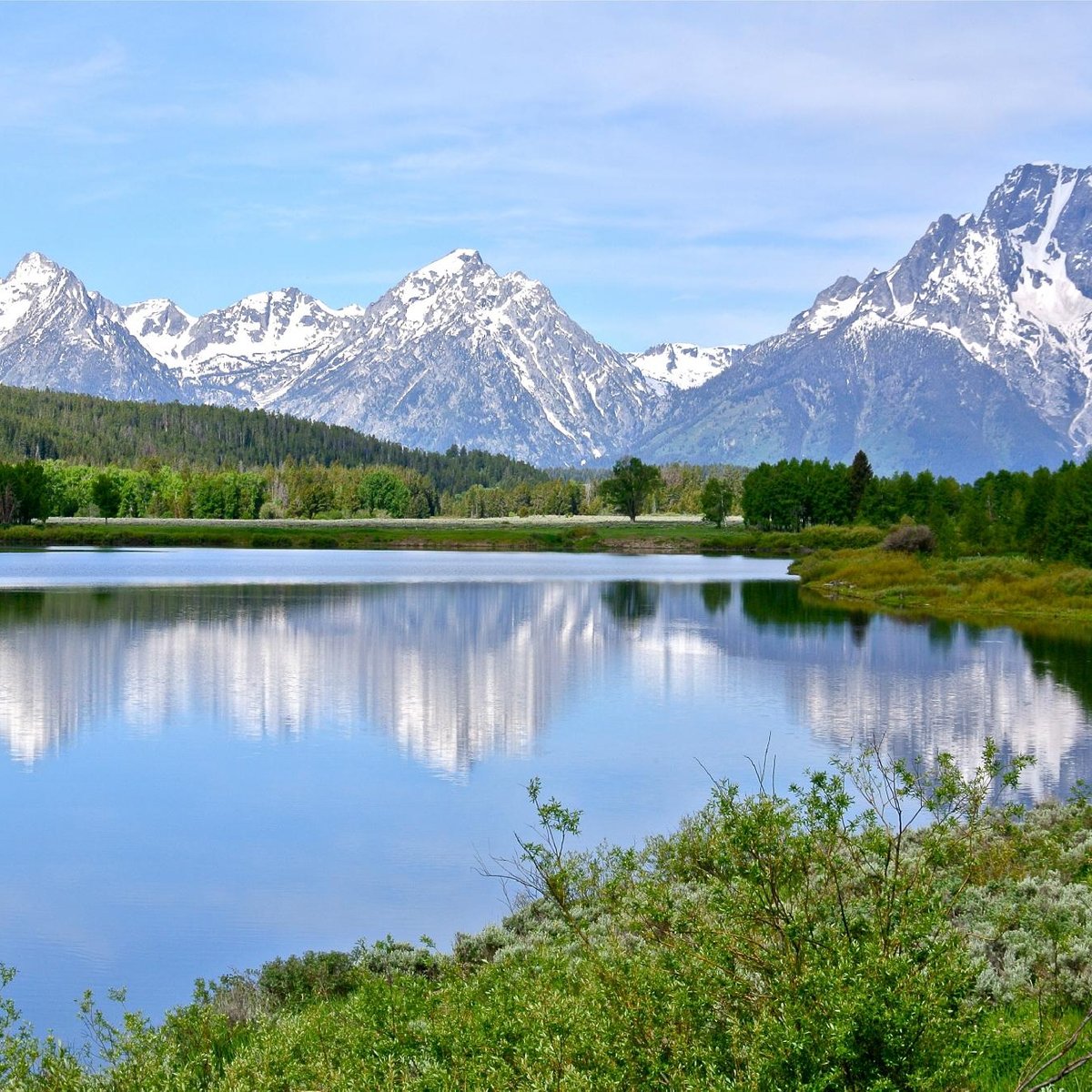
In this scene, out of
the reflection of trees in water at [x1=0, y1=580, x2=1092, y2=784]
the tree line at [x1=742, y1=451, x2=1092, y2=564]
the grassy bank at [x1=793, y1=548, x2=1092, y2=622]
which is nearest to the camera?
the reflection of trees in water at [x1=0, y1=580, x2=1092, y2=784]

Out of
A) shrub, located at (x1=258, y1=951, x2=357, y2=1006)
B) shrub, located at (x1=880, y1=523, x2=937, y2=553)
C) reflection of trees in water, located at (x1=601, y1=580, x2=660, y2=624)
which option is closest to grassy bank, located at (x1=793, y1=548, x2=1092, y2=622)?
shrub, located at (x1=880, y1=523, x2=937, y2=553)

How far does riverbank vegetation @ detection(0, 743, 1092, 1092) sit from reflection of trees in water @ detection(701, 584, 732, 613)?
202 ft

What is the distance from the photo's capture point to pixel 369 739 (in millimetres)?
33562

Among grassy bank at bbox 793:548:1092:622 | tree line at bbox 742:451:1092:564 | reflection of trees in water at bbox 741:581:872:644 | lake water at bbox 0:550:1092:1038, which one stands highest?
tree line at bbox 742:451:1092:564

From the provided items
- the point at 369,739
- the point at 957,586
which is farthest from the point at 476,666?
the point at 957,586

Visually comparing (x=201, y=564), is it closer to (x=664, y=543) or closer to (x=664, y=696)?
(x=664, y=543)

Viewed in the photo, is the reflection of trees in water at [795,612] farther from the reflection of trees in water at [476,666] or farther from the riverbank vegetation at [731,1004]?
the riverbank vegetation at [731,1004]

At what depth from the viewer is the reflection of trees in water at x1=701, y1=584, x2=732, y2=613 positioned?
7712 cm

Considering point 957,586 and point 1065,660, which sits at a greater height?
point 957,586

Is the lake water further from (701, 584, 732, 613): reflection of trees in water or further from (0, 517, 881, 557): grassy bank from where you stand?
(0, 517, 881, 557): grassy bank

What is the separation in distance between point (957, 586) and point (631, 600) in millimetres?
23247

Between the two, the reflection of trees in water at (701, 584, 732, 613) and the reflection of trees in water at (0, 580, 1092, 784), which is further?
the reflection of trees in water at (701, 584, 732, 613)

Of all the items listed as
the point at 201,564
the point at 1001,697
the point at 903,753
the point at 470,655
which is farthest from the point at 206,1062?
the point at 201,564

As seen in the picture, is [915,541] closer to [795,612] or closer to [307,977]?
[795,612]
